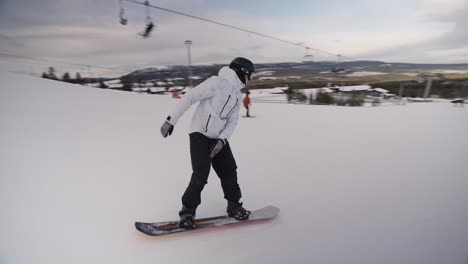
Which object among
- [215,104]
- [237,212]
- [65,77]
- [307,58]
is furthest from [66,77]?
[307,58]

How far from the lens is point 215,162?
1.33m

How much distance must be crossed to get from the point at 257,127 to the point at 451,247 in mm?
1287

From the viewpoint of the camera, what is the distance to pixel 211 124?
126cm

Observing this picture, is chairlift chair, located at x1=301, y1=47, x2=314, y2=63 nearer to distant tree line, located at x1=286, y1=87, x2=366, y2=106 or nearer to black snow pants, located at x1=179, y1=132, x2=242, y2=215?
distant tree line, located at x1=286, y1=87, x2=366, y2=106

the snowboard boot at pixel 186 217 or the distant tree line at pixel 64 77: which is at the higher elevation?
the distant tree line at pixel 64 77

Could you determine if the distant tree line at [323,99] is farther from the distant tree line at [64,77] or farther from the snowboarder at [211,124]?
the distant tree line at [64,77]

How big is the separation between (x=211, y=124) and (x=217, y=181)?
0.28m

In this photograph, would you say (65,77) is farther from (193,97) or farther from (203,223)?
(203,223)

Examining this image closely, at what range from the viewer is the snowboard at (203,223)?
4.17 feet

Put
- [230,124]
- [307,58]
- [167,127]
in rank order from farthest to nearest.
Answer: [307,58] < [230,124] < [167,127]

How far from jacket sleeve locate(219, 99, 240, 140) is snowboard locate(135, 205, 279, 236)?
0.37 m

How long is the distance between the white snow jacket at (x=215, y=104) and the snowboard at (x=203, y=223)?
1.21 ft

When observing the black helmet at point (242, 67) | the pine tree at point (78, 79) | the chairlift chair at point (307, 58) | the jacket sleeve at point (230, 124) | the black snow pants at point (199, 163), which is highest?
the chairlift chair at point (307, 58)

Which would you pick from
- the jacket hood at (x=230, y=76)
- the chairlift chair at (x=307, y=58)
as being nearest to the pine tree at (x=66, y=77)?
the jacket hood at (x=230, y=76)
